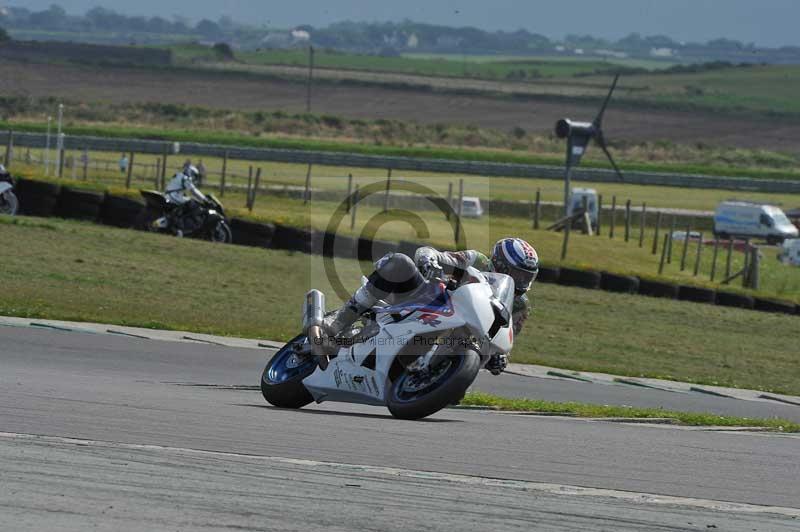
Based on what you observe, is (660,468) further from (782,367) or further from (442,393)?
(782,367)

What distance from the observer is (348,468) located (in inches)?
267

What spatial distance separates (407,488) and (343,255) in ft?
63.3

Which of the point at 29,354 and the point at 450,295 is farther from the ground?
the point at 450,295

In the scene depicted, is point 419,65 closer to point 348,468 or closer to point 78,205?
point 78,205

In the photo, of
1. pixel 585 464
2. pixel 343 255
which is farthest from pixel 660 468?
pixel 343 255

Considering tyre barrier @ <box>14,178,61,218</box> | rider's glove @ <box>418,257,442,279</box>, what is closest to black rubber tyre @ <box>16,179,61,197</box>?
tyre barrier @ <box>14,178,61,218</box>

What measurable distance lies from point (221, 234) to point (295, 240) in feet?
5.44

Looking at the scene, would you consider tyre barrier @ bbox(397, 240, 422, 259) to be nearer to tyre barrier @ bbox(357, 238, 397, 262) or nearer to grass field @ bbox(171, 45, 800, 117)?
tyre barrier @ bbox(357, 238, 397, 262)

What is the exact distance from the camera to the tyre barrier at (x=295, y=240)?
26.4m

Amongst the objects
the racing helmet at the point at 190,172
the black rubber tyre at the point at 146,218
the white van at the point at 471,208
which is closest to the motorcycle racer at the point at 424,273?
the black rubber tyre at the point at 146,218

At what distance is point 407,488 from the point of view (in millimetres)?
6344

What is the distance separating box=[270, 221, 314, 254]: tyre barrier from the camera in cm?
2636

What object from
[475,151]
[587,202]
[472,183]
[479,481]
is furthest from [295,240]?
[475,151]

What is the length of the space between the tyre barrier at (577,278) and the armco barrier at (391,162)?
A: 3154 cm
